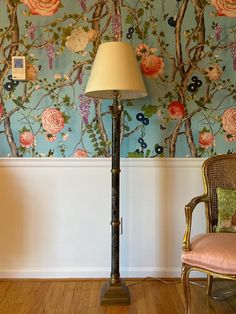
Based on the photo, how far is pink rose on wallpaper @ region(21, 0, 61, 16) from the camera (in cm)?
248

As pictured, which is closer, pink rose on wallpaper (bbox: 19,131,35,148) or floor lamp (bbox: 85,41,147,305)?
floor lamp (bbox: 85,41,147,305)

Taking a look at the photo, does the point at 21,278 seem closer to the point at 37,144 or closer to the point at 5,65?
the point at 37,144

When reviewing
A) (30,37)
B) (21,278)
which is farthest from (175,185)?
(30,37)

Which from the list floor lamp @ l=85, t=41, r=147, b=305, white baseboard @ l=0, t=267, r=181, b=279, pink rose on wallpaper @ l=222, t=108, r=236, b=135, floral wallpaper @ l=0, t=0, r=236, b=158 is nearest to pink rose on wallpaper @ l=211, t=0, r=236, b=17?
floral wallpaper @ l=0, t=0, r=236, b=158

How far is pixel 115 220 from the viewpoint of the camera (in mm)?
2258

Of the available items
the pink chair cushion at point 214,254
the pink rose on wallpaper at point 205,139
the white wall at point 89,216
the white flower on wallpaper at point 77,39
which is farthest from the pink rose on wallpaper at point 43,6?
the pink chair cushion at point 214,254

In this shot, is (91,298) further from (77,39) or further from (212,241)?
(77,39)

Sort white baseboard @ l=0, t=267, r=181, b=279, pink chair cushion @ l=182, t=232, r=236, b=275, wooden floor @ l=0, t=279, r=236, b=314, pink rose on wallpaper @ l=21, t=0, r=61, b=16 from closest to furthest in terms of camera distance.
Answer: pink chair cushion @ l=182, t=232, r=236, b=275 < wooden floor @ l=0, t=279, r=236, b=314 < pink rose on wallpaper @ l=21, t=0, r=61, b=16 < white baseboard @ l=0, t=267, r=181, b=279

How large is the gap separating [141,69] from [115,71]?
1.75ft

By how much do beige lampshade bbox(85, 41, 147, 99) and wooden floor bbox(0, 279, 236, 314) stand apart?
1.29 metres

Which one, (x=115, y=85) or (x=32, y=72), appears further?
(x=32, y=72)

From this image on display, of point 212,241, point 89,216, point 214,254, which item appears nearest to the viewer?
point 214,254

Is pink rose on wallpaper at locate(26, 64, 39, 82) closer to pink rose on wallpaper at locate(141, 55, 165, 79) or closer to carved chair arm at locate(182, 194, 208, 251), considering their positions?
pink rose on wallpaper at locate(141, 55, 165, 79)

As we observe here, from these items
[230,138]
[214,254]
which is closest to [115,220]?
[214,254]
